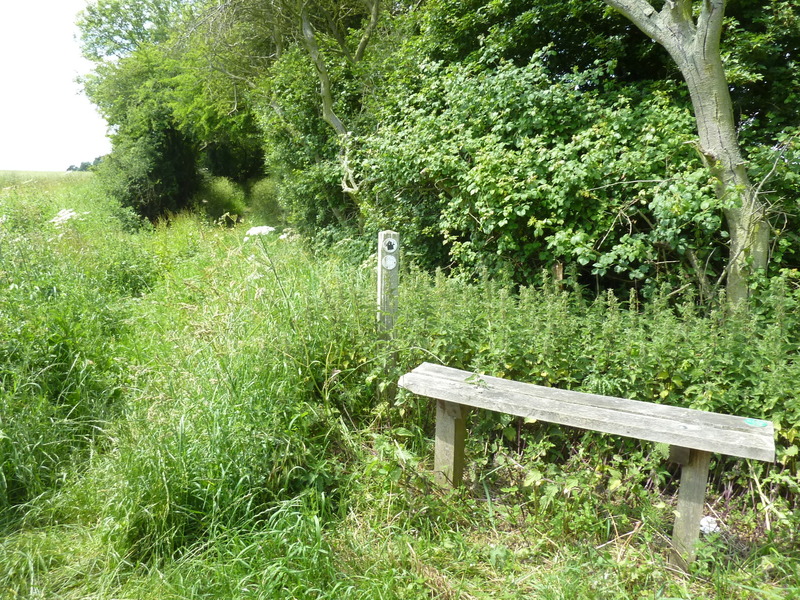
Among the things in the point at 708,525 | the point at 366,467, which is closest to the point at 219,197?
the point at 366,467

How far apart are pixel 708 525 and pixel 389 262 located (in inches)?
100

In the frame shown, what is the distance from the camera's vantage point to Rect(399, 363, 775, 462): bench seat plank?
7.78ft

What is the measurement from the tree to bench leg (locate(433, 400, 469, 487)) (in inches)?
115

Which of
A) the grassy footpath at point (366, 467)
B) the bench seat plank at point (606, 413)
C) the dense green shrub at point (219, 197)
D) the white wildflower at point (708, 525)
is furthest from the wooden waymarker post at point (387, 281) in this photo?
the dense green shrub at point (219, 197)

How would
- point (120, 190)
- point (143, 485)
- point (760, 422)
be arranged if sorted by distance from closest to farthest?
point (760, 422) → point (143, 485) → point (120, 190)

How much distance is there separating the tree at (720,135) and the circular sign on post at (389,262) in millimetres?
2796

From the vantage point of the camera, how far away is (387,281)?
3.80 metres

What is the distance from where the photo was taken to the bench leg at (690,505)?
2.50 metres

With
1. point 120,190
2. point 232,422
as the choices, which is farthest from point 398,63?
point 120,190

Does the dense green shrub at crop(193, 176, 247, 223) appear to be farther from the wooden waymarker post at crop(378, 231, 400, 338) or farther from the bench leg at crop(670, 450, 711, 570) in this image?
the bench leg at crop(670, 450, 711, 570)

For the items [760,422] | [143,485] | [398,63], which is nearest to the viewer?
[760,422]

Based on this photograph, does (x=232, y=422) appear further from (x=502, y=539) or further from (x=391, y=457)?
(x=502, y=539)

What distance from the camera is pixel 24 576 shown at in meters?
2.63

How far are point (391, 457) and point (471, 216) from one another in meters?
3.48
